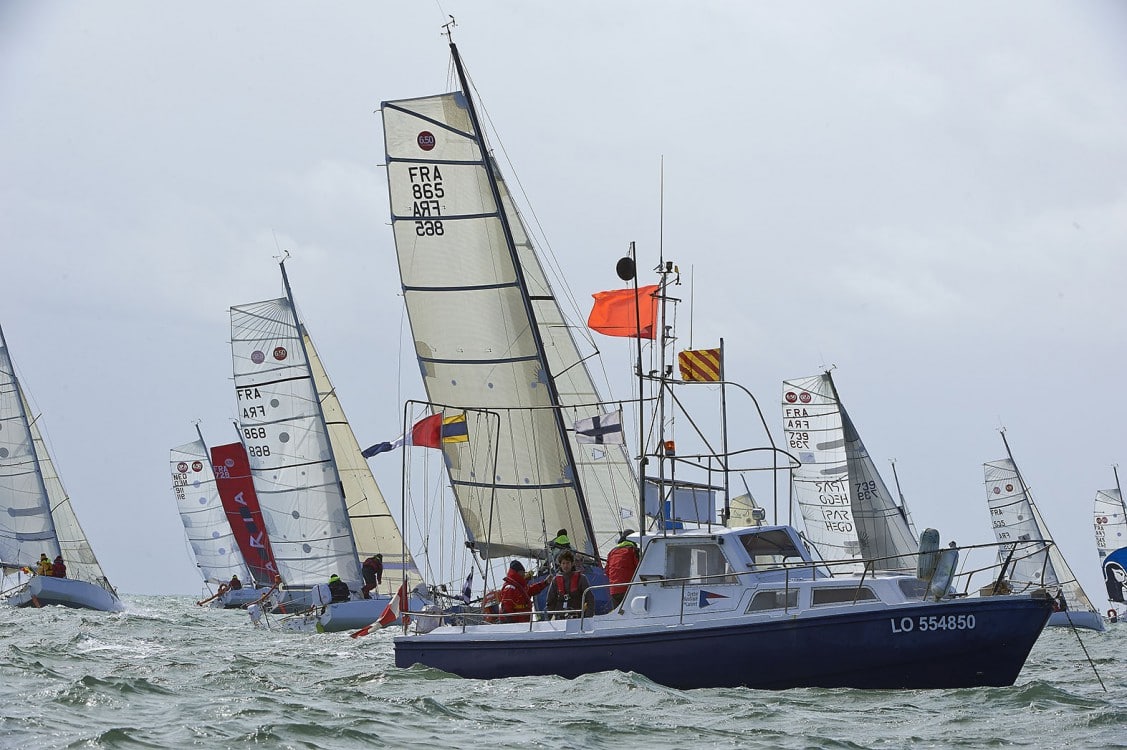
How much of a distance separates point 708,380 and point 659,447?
4.36 feet

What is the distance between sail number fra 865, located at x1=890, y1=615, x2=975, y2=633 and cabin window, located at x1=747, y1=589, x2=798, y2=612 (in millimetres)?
1216

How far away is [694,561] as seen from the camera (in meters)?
17.7

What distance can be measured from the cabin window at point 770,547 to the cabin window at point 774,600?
0.78 metres

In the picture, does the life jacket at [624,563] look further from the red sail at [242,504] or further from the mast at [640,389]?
the red sail at [242,504]

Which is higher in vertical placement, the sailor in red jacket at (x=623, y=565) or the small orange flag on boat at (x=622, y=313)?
the small orange flag on boat at (x=622, y=313)

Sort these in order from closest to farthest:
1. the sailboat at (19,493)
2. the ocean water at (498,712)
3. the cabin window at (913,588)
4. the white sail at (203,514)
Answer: the ocean water at (498,712) → the cabin window at (913,588) → the sailboat at (19,493) → the white sail at (203,514)

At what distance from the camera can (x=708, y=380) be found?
19438 millimetres

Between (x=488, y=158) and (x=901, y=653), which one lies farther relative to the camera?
(x=488, y=158)

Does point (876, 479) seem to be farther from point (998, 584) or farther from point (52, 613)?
point (998, 584)

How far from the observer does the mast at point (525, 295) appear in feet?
79.2

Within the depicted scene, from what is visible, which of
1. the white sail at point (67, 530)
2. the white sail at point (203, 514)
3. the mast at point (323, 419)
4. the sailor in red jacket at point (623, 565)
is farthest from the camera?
the white sail at point (203, 514)

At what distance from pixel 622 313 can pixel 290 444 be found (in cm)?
2379

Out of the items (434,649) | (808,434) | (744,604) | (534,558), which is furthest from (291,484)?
(744,604)

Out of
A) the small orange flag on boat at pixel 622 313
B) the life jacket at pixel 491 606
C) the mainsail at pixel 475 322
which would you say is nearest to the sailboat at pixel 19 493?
the mainsail at pixel 475 322
